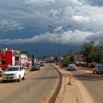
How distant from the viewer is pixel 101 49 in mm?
119000

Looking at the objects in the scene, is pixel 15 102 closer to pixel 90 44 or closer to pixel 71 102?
pixel 71 102

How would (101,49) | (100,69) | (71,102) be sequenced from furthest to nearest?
(101,49), (100,69), (71,102)

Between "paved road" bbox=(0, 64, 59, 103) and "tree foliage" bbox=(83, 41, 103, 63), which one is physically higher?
"tree foliage" bbox=(83, 41, 103, 63)

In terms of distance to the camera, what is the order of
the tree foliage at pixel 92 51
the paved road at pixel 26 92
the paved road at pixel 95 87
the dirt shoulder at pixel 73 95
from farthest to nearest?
the tree foliage at pixel 92 51
the paved road at pixel 95 87
the paved road at pixel 26 92
the dirt shoulder at pixel 73 95

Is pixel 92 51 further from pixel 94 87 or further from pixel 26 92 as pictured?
pixel 26 92

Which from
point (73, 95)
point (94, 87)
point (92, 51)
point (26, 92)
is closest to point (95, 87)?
point (94, 87)

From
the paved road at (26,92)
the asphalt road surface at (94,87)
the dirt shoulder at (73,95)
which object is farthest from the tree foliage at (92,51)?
the dirt shoulder at (73,95)

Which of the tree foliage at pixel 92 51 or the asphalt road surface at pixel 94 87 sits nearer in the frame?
the asphalt road surface at pixel 94 87

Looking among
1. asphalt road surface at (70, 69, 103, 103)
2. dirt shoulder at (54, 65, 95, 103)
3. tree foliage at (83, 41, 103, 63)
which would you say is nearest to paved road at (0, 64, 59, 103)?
dirt shoulder at (54, 65, 95, 103)

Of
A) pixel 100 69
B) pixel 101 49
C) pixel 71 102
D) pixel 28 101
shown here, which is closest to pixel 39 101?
pixel 28 101

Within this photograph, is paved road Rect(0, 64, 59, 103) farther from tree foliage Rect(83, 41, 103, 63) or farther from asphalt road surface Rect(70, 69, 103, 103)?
tree foliage Rect(83, 41, 103, 63)

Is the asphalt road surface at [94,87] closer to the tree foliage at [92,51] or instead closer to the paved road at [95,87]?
the paved road at [95,87]

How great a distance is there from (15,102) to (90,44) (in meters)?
124

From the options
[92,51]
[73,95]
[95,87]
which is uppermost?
[92,51]
